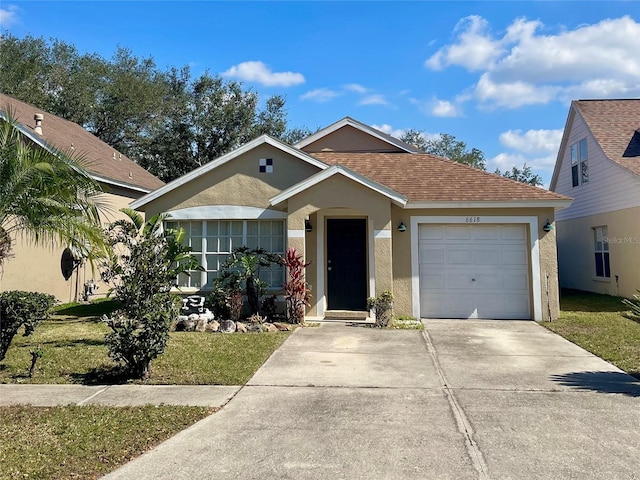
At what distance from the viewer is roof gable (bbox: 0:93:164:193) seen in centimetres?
1518

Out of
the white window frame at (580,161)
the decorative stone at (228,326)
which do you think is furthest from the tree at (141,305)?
the white window frame at (580,161)

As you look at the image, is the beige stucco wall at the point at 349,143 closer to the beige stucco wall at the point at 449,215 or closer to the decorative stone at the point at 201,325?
the beige stucco wall at the point at 449,215

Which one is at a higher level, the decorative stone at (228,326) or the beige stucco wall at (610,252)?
the beige stucco wall at (610,252)

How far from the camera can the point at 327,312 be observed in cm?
1152

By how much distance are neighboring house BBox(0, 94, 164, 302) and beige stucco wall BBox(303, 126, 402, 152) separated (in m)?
Answer: 7.39

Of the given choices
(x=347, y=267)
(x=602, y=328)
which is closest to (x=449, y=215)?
(x=347, y=267)

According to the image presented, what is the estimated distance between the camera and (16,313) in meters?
7.33

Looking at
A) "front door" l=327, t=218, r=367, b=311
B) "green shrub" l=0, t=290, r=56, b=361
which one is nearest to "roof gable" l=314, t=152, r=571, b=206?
"front door" l=327, t=218, r=367, b=311

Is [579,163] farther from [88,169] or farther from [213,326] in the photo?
[88,169]

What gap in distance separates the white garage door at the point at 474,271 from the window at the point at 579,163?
23.4 feet

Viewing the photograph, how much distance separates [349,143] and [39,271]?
37.5ft

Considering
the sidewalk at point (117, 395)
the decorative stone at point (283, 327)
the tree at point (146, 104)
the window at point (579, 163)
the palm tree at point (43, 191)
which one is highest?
the tree at point (146, 104)

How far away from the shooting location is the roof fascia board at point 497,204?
1117 centimetres

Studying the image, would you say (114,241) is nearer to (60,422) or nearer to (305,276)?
(60,422)
